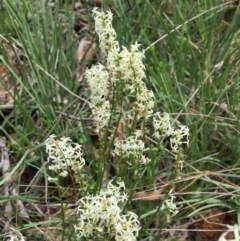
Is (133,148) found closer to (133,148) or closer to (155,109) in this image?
(133,148)

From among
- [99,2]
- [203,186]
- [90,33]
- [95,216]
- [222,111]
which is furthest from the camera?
[99,2]

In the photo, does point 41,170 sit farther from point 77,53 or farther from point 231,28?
point 231,28

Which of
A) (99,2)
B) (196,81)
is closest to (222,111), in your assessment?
(196,81)

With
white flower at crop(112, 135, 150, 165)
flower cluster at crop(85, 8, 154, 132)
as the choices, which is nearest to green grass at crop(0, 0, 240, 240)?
white flower at crop(112, 135, 150, 165)

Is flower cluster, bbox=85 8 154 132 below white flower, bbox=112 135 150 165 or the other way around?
the other way around

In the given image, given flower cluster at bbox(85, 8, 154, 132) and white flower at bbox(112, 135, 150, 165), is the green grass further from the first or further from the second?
flower cluster at bbox(85, 8, 154, 132)

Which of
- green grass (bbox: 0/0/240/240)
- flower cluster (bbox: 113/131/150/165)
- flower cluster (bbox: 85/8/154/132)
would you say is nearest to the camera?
flower cluster (bbox: 85/8/154/132)

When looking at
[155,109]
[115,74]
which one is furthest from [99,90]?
[155,109]

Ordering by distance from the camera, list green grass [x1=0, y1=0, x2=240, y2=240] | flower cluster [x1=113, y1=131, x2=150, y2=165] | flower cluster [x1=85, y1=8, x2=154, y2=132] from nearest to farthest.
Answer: flower cluster [x1=85, y1=8, x2=154, y2=132]
flower cluster [x1=113, y1=131, x2=150, y2=165]
green grass [x1=0, y1=0, x2=240, y2=240]
